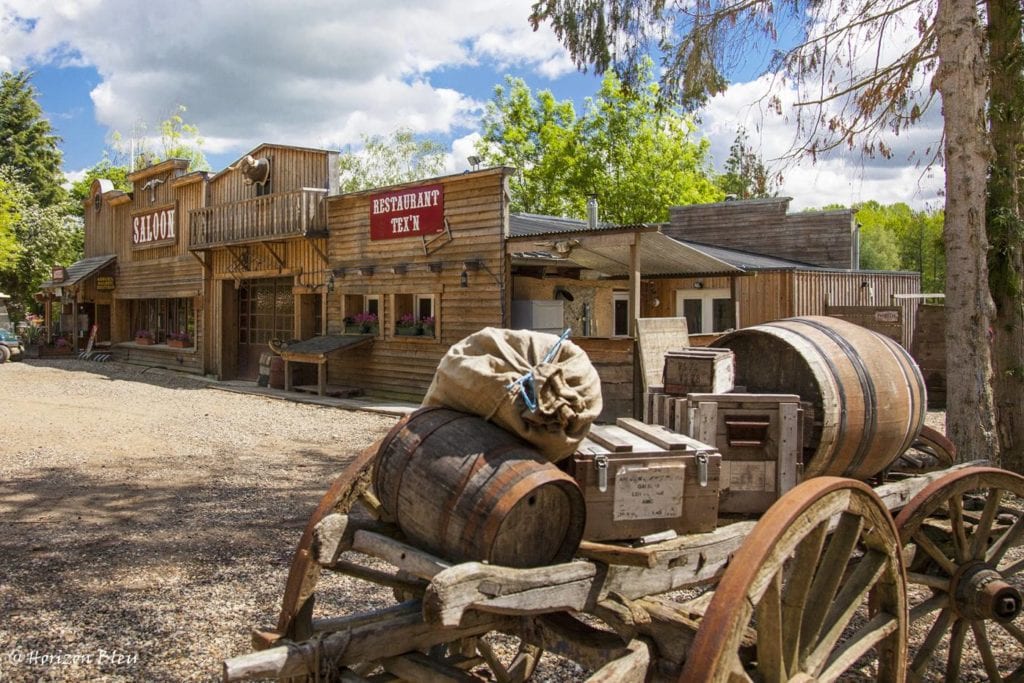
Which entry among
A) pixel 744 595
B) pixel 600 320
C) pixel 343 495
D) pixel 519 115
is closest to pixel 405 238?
pixel 600 320

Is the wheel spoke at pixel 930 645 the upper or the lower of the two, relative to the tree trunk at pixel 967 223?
lower

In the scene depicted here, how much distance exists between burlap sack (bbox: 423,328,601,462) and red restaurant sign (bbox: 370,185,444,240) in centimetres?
1208

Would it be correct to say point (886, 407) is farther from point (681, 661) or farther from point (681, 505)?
point (681, 661)

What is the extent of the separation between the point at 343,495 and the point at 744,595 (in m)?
1.46

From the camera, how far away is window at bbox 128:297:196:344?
22.6 m

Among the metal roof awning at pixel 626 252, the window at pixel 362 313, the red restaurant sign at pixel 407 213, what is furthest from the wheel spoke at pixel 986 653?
the window at pixel 362 313

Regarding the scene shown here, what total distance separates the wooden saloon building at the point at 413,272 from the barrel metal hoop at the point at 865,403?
6900 millimetres

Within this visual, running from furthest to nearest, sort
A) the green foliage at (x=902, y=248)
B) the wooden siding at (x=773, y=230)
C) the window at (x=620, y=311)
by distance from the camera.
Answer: the green foliage at (x=902, y=248), the wooden siding at (x=773, y=230), the window at (x=620, y=311)

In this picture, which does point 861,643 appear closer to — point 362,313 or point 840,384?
point 840,384

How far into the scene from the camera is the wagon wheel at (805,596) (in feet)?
6.87

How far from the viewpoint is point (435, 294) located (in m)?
14.7

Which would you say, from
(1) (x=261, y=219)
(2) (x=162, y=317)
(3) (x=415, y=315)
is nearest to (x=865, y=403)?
(3) (x=415, y=315)

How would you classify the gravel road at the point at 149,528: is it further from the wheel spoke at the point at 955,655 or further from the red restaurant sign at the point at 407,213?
the red restaurant sign at the point at 407,213

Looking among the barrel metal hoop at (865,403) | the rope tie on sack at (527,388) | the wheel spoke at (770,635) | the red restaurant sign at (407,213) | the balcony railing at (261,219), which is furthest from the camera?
the balcony railing at (261,219)
